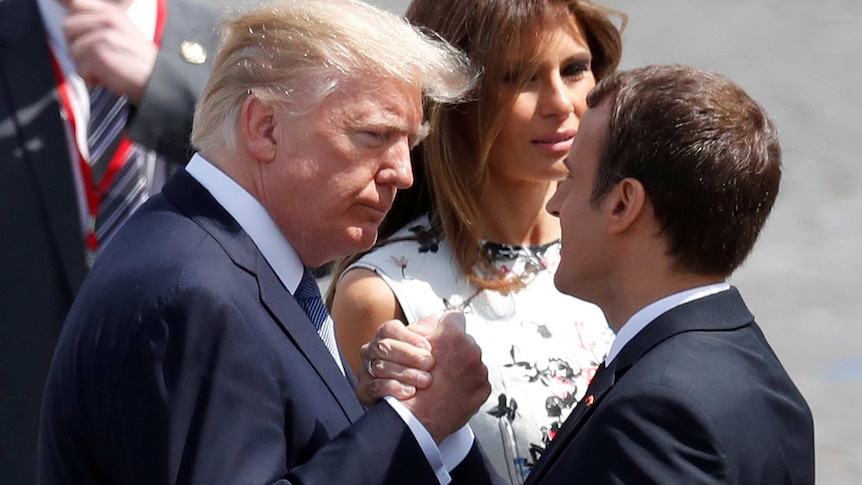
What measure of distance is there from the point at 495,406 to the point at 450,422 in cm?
58

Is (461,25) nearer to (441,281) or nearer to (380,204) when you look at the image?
(441,281)

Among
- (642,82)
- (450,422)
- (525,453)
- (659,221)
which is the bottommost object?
(525,453)

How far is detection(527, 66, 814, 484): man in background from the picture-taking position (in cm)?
196

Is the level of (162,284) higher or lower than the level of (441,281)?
higher

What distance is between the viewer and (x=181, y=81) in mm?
2740

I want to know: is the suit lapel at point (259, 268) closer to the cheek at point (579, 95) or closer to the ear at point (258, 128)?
the ear at point (258, 128)

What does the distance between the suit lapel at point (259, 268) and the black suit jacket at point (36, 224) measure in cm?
51

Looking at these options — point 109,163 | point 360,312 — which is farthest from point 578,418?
point 109,163

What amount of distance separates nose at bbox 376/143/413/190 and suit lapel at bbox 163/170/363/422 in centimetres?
25

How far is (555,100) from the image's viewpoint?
2953 mm

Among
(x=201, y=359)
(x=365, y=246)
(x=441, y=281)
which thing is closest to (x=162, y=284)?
(x=201, y=359)

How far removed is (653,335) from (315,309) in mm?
572

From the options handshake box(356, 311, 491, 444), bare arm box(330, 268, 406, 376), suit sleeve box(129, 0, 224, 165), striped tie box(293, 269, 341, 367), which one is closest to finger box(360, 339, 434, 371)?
handshake box(356, 311, 491, 444)

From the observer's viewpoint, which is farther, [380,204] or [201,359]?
[380,204]
